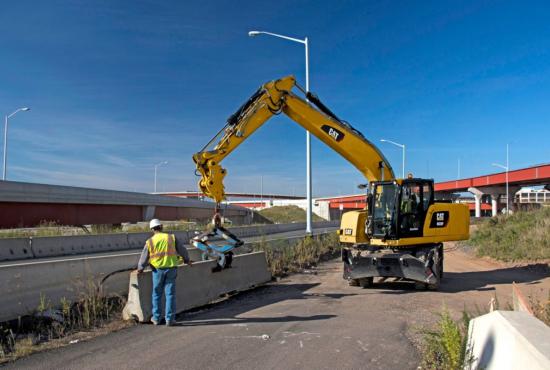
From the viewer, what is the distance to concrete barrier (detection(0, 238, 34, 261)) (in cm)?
1622

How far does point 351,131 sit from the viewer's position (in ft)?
42.8

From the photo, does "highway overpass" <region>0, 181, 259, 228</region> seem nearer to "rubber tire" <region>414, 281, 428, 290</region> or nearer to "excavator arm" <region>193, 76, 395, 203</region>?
"excavator arm" <region>193, 76, 395, 203</region>

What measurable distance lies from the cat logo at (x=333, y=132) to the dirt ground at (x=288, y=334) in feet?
13.9

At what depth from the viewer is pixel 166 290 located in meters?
7.69

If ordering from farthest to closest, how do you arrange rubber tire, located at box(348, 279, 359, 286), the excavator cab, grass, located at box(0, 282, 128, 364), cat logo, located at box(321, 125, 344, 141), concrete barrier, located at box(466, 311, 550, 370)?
cat logo, located at box(321, 125, 344, 141) → rubber tire, located at box(348, 279, 359, 286) → the excavator cab → grass, located at box(0, 282, 128, 364) → concrete barrier, located at box(466, 311, 550, 370)

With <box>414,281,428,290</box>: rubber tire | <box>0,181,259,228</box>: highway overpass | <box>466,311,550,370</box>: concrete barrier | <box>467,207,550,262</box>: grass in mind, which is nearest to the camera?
<box>466,311,550,370</box>: concrete barrier

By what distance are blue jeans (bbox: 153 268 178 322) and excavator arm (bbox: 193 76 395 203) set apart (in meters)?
2.47

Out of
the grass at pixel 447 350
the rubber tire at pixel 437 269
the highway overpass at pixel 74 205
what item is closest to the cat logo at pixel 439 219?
the rubber tire at pixel 437 269

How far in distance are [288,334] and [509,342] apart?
370 cm

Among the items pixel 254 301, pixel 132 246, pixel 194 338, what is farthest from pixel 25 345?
pixel 132 246

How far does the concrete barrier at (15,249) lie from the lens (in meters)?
16.2

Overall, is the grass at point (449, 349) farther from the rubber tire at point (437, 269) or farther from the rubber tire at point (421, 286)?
the rubber tire at point (421, 286)

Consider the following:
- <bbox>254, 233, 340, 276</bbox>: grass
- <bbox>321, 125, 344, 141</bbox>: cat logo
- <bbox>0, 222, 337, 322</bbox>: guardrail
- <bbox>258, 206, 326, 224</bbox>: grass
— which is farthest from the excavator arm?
<bbox>258, 206, 326, 224</bbox>: grass

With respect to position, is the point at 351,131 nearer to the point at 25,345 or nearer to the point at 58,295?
the point at 58,295
